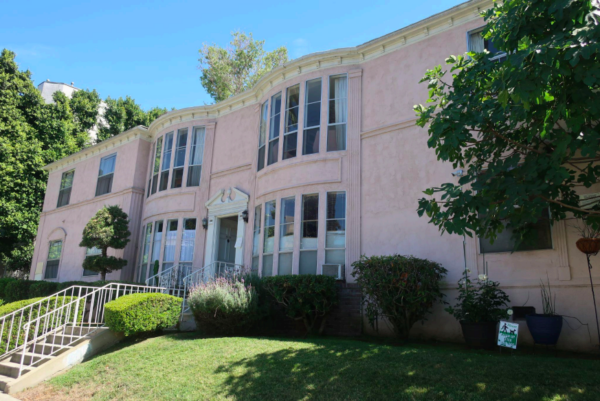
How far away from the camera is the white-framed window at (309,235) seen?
11.2 metres

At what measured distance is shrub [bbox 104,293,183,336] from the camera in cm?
A: 916

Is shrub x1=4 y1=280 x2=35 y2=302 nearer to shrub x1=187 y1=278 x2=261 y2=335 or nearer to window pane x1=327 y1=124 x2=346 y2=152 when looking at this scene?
shrub x1=187 y1=278 x2=261 y2=335

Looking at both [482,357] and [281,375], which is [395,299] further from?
[281,375]

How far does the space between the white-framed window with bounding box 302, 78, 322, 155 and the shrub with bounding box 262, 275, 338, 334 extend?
390 centimetres

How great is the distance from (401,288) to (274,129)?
669cm

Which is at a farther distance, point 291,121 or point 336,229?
point 291,121

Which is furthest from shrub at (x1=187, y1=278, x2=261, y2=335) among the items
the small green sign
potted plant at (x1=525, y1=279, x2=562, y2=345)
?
potted plant at (x1=525, y1=279, x2=562, y2=345)

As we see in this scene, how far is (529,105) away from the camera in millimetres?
4957

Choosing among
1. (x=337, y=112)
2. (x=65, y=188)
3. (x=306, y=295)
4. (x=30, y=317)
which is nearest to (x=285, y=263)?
(x=306, y=295)

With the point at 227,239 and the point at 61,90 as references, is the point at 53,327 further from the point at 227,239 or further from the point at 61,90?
the point at 61,90

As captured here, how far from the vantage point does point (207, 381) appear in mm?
6418

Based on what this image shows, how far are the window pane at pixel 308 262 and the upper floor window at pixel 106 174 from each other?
11.2 metres

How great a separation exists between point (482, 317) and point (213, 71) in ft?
82.3

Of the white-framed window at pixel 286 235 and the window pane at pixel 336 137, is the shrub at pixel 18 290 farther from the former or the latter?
the window pane at pixel 336 137
